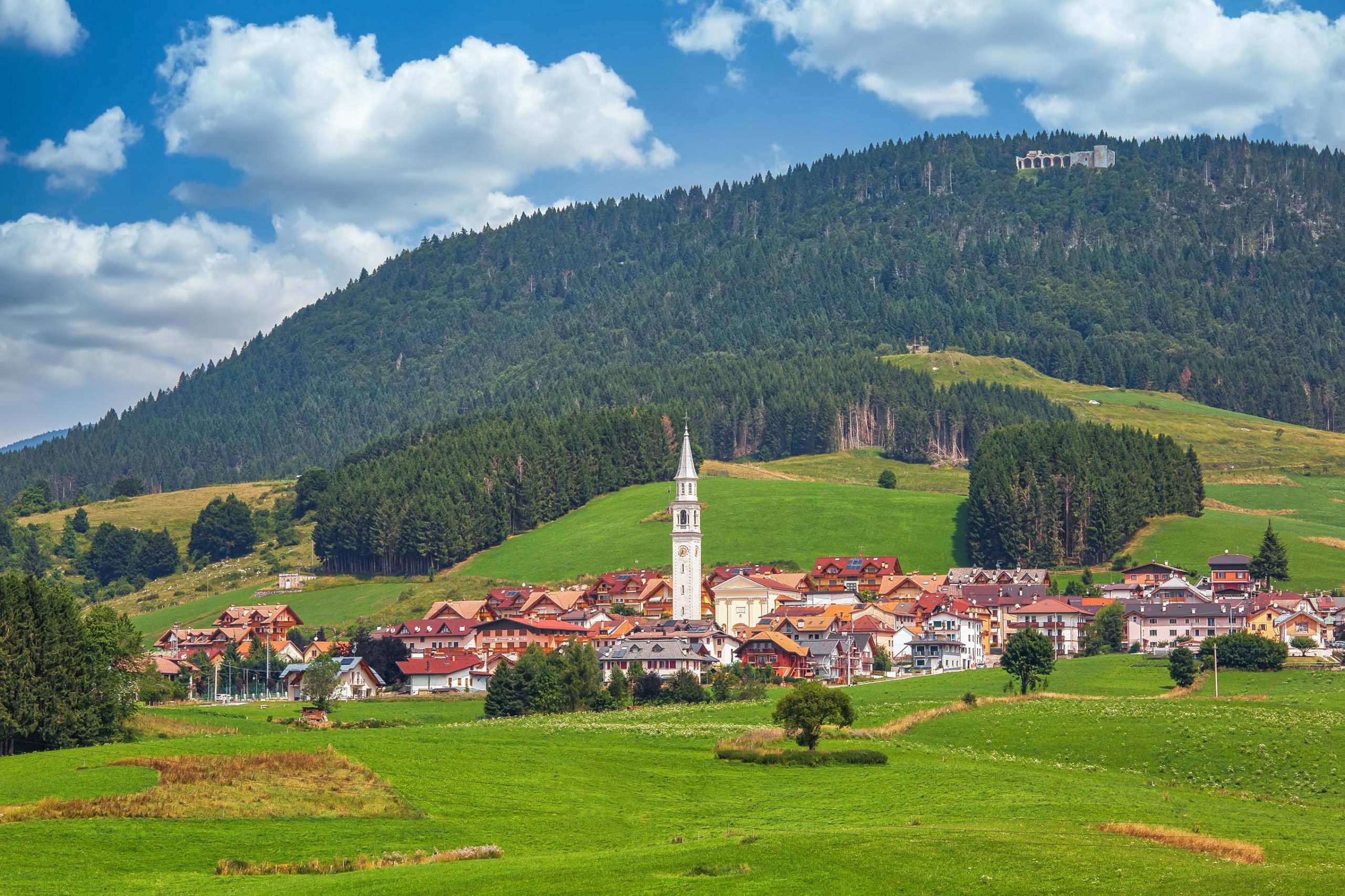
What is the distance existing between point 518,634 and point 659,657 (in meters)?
23.2

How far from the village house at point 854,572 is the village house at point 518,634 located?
37.1 metres

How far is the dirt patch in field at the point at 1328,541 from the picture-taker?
174750 millimetres

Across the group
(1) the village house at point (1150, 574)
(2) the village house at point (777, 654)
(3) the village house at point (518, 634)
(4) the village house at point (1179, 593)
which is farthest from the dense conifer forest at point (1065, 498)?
(3) the village house at point (518, 634)

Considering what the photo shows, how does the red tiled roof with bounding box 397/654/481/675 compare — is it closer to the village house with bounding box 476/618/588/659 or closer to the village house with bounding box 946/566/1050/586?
the village house with bounding box 476/618/588/659

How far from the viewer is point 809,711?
76.6m

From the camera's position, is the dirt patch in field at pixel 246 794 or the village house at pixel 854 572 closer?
the dirt patch in field at pixel 246 794

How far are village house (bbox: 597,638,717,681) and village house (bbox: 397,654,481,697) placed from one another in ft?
38.2

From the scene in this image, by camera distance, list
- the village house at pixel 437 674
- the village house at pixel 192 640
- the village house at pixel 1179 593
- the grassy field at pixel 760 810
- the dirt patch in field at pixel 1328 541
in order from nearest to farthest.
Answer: the grassy field at pixel 760 810, the village house at pixel 437 674, the village house at pixel 1179 593, the village house at pixel 192 640, the dirt patch in field at pixel 1328 541

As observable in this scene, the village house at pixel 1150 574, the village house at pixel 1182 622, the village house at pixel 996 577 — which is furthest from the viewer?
the village house at pixel 996 577

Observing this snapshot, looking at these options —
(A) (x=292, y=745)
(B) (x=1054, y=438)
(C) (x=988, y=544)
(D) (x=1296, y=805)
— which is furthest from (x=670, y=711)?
(B) (x=1054, y=438)

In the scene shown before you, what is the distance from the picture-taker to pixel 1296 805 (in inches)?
2468

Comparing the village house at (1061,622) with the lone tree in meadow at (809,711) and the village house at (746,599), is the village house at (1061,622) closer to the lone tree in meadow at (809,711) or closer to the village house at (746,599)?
the village house at (746,599)

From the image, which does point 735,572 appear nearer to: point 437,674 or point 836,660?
point 836,660

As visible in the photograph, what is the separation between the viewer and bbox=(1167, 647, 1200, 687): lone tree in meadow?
109m
